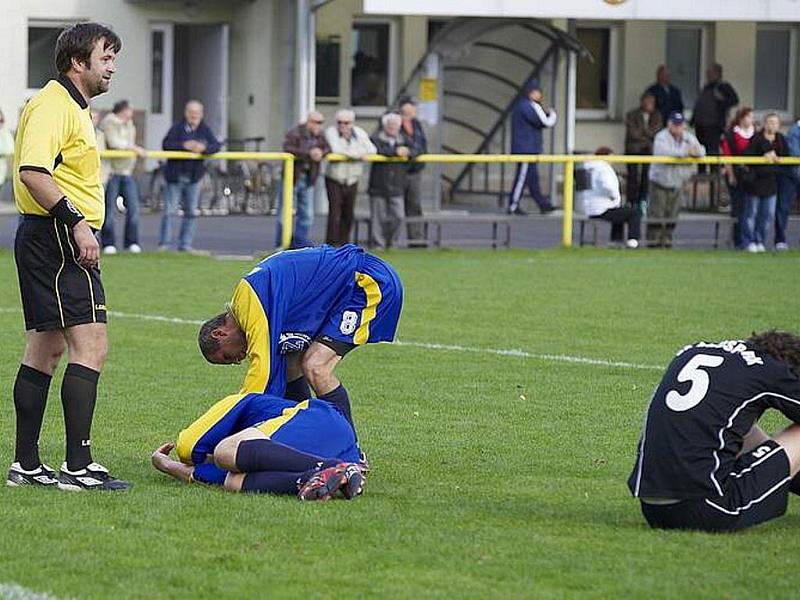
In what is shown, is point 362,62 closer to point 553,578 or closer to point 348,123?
point 348,123

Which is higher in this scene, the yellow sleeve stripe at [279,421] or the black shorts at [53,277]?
the black shorts at [53,277]

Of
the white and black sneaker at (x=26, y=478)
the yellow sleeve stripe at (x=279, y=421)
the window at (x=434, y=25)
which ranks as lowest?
the white and black sneaker at (x=26, y=478)

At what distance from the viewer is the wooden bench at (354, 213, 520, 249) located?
2217 cm

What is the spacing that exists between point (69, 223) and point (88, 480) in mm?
1140

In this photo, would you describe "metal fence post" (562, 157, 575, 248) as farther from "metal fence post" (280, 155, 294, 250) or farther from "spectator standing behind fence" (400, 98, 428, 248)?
"metal fence post" (280, 155, 294, 250)

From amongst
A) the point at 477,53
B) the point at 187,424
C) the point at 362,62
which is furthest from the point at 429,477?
the point at 362,62

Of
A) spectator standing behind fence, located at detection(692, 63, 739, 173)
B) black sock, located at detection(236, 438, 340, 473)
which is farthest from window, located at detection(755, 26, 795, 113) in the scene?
black sock, located at detection(236, 438, 340, 473)

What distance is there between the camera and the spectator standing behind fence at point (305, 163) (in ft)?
70.0

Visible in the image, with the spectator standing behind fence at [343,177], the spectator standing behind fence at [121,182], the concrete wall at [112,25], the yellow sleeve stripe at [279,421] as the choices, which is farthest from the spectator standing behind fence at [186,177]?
the yellow sleeve stripe at [279,421]

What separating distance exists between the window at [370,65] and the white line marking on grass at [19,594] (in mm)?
26050

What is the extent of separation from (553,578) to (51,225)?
8.71 feet

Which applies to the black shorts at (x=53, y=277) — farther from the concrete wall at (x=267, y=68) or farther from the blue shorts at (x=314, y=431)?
the concrete wall at (x=267, y=68)

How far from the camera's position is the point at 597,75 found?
33625 mm

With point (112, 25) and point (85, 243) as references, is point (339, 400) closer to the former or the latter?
point (85, 243)
